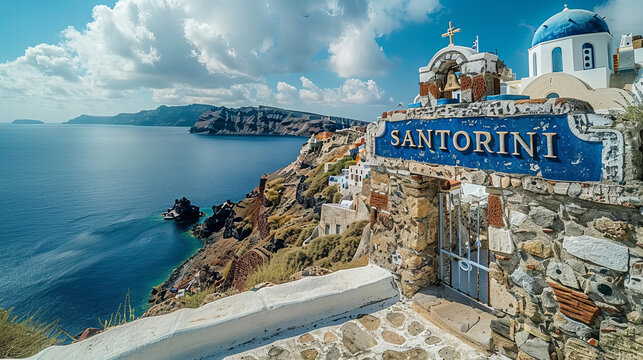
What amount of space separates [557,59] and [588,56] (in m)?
1.62

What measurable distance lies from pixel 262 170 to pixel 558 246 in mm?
78308

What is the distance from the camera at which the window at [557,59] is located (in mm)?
21000

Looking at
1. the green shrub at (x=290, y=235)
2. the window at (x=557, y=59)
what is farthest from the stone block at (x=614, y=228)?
the window at (x=557, y=59)

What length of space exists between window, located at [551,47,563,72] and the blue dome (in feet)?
2.92

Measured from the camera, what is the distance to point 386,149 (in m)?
4.03

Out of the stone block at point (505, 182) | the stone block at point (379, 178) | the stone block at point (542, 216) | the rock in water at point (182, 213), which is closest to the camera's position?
the stone block at point (542, 216)

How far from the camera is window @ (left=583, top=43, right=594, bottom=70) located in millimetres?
20203

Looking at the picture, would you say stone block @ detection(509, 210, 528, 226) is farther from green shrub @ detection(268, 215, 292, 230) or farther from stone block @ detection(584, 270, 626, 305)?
green shrub @ detection(268, 215, 292, 230)

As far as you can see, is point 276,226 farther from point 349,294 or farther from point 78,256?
point 349,294

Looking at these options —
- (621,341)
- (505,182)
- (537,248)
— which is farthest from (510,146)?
(621,341)

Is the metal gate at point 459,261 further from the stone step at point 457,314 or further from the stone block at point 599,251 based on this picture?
the stone block at point 599,251

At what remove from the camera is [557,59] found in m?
21.2

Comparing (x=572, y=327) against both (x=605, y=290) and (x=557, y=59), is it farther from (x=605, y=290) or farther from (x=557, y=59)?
(x=557, y=59)

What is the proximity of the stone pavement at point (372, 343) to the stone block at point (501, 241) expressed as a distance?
38.8 inches
